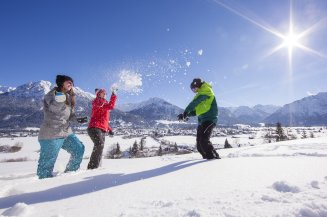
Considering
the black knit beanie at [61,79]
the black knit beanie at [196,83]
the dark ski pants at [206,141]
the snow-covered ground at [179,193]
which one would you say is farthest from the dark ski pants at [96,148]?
the black knit beanie at [196,83]

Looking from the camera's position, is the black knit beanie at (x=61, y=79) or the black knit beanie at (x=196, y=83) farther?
the black knit beanie at (x=196, y=83)

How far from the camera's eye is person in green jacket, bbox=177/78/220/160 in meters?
7.32

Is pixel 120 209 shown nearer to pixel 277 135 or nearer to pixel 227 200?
pixel 227 200

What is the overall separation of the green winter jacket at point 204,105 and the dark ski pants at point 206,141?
16 cm

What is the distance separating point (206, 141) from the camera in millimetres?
7152

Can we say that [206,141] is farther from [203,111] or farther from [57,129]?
[57,129]

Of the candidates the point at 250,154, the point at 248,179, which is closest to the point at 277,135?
the point at 250,154

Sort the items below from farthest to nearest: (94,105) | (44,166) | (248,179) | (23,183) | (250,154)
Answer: (250,154) → (94,105) → (44,166) → (23,183) → (248,179)

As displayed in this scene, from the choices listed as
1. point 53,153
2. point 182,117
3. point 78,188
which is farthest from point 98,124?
point 78,188

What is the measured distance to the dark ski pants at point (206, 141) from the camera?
23.3 feet

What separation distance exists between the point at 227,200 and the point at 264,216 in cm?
56

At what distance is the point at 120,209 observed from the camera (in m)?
2.93

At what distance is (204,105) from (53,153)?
12.6 feet

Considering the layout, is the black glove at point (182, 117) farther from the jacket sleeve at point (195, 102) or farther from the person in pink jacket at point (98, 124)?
the person in pink jacket at point (98, 124)
